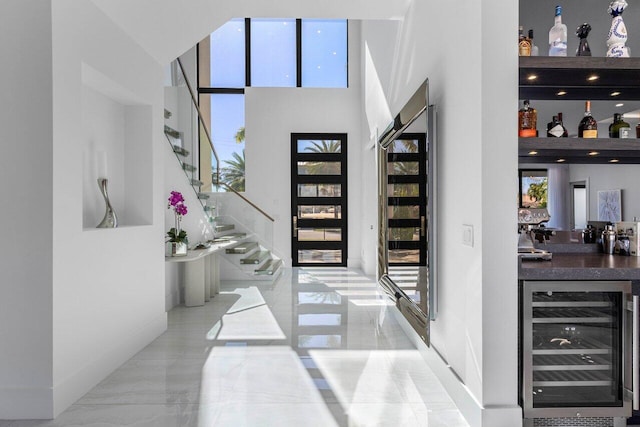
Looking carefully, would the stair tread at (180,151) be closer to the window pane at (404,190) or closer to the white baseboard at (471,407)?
the window pane at (404,190)

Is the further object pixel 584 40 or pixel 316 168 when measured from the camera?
pixel 316 168

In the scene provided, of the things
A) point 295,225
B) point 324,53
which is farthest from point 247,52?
point 295,225

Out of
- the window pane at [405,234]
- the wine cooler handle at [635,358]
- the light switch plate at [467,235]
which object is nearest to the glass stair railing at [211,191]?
the window pane at [405,234]

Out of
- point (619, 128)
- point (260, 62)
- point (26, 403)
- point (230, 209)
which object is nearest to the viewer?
point (26, 403)

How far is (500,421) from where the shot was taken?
2119mm

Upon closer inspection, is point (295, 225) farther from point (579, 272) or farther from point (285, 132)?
point (579, 272)

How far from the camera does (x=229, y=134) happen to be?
8.91 metres

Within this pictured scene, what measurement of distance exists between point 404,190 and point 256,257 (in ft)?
13.2

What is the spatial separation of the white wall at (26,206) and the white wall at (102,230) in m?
0.05

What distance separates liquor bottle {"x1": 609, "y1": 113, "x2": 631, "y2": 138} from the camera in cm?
255

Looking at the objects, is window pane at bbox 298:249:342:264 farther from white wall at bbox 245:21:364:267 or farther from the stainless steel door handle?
the stainless steel door handle

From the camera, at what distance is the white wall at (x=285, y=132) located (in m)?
8.34

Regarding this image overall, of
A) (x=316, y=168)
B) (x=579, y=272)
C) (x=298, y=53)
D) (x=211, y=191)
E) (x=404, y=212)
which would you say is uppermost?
(x=298, y=53)

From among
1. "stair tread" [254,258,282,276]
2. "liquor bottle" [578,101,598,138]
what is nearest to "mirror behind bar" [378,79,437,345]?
"liquor bottle" [578,101,598,138]
